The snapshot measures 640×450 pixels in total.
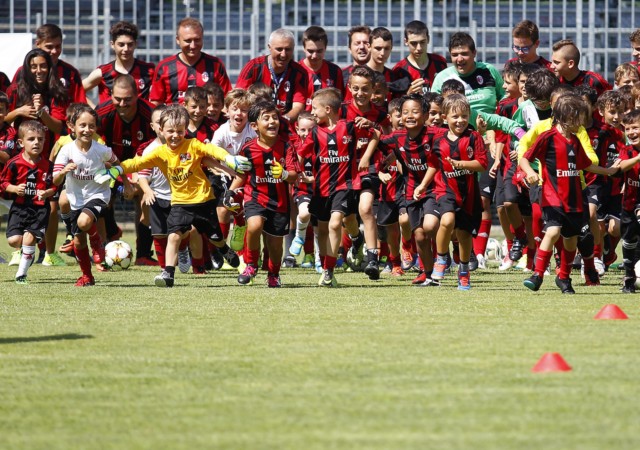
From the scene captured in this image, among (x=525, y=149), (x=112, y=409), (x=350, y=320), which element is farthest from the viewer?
(x=525, y=149)

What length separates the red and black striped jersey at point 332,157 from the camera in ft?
34.4

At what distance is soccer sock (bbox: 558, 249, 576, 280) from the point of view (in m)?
9.66

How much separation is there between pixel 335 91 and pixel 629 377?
5.75m

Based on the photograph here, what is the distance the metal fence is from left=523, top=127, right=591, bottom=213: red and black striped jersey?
9.89m

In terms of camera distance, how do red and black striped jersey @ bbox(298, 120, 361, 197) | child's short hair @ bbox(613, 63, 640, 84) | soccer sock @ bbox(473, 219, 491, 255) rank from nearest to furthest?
red and black striped jersey @ bbox(298, 120, 361, 197)
child's short hair @ bbox(613, 63, 640, 84)
soccer sock @ bbox(473, 219, 491, 255)

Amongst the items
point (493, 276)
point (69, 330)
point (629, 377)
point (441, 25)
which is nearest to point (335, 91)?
point (493, 276)

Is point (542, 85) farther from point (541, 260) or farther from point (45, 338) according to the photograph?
point (45, 338)

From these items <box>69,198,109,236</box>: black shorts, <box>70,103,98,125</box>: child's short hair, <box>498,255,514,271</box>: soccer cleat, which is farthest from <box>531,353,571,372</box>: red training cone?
<box>498,255,514,271</box>: soccer cleat

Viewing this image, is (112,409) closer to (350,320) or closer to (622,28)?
(350,320)

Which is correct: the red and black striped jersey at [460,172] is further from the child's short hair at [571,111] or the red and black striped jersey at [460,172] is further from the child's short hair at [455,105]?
the child's short hair at [571,111]

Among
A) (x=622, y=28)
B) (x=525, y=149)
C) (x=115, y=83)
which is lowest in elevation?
(x=525, y=149)

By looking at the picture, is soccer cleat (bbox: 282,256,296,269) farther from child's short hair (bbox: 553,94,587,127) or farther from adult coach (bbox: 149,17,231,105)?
child's short hair (bbox: 553,94,587,127)

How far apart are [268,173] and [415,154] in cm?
138

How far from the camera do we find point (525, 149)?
10.2 m
